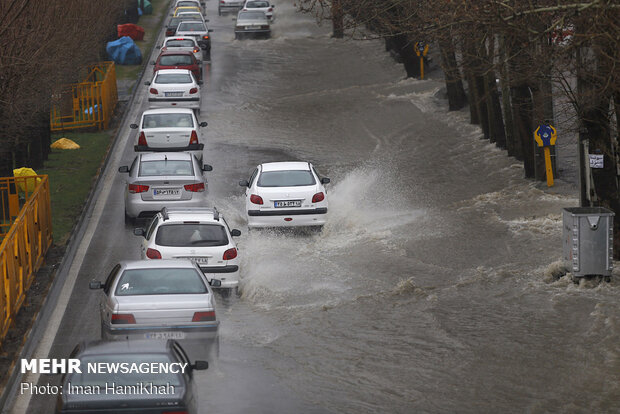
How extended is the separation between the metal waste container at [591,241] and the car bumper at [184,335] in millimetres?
6755

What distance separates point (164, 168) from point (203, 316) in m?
9.56

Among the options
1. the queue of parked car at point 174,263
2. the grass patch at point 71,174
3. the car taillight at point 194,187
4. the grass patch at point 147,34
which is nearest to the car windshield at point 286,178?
the queue of parked car at point 174,263

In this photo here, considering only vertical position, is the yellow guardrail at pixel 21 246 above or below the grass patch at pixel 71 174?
above

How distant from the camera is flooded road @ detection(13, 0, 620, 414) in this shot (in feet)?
44.8

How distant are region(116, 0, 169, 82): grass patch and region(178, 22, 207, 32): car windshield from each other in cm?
192

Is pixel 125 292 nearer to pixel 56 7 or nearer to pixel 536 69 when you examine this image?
pixel 536 69

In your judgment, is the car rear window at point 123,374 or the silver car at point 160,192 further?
the silver car at point 160,192

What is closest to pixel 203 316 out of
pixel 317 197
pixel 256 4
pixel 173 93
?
pixel 317 197

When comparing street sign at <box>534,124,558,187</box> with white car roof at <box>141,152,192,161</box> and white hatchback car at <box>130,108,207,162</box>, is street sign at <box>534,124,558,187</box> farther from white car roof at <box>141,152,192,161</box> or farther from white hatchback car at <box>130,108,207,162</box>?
white hatchback car at <box>130,108,207,162</box>

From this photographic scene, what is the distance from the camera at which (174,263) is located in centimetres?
1505

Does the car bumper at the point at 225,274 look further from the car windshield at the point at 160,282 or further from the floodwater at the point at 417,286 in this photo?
the car windshield at the point at 160,282

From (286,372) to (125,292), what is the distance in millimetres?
2242

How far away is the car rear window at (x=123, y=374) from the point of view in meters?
10.0

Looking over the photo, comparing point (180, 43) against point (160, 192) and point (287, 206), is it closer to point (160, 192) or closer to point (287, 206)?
point (160, 192)
